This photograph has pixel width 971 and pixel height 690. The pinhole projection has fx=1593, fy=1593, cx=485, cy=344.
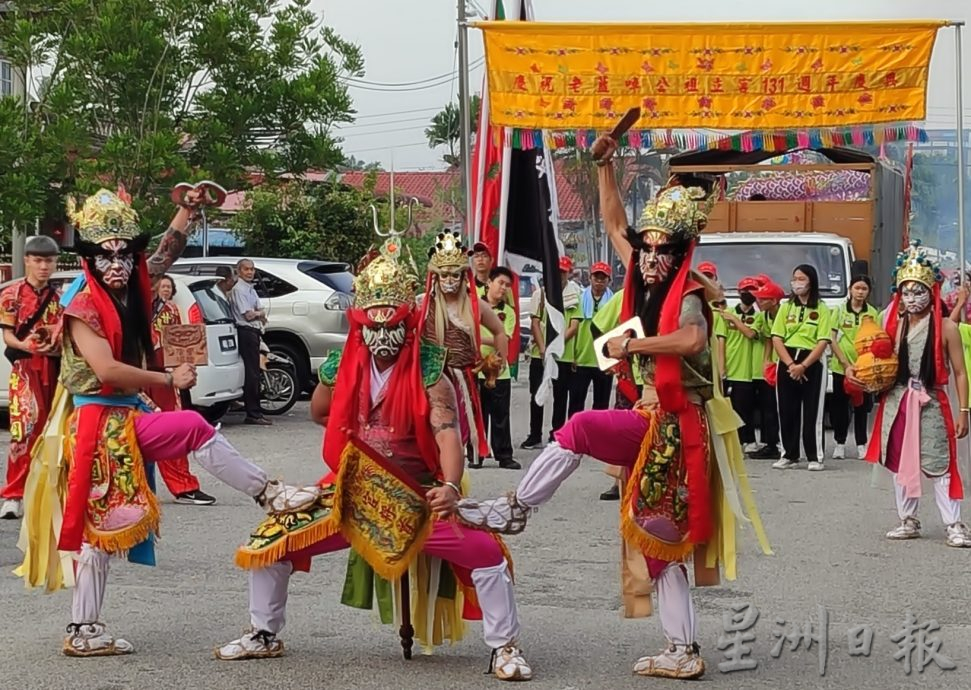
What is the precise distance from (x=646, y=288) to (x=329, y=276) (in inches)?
497

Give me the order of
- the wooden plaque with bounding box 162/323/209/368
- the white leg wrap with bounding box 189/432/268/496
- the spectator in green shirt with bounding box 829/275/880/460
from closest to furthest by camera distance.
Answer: the white leg wrap with bounding box 189/432/268/496 < the wooden plaque with bounding box 162/323/209/368 < the spectator in green shirt with bounding box 829/275/880/460

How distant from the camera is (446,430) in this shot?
6.14 meters

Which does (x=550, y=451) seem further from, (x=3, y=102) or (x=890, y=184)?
(x=3, y=102)

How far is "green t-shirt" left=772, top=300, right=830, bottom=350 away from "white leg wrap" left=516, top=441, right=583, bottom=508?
8.27 m

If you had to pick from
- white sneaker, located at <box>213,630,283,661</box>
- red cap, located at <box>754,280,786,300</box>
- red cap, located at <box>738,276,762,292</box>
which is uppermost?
red cap, located at <box>738,276,762,292</box>

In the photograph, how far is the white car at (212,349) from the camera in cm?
1543

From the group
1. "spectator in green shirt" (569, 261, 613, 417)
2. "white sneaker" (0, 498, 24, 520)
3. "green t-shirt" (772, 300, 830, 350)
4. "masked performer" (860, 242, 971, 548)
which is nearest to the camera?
"masked performer" (860, 242, 971, 548)

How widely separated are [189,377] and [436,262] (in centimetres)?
308

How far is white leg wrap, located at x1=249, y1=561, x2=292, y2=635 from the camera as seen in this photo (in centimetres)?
625

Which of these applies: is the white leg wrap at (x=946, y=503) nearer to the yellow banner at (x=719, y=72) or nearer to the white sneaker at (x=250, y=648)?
the white sneaker at (x=250, y=648)

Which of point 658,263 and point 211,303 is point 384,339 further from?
point 211,303

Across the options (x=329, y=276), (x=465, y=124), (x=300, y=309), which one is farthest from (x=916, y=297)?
(x=329, y=276)

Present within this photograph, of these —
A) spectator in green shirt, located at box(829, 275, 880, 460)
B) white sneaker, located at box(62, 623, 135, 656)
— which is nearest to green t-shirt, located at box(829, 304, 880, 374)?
spectator in green shirt, located at box(829, 275, 880, 460)

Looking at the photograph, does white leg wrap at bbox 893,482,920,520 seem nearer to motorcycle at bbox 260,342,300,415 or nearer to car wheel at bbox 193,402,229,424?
car wheel at bbox 193,402,229,424
